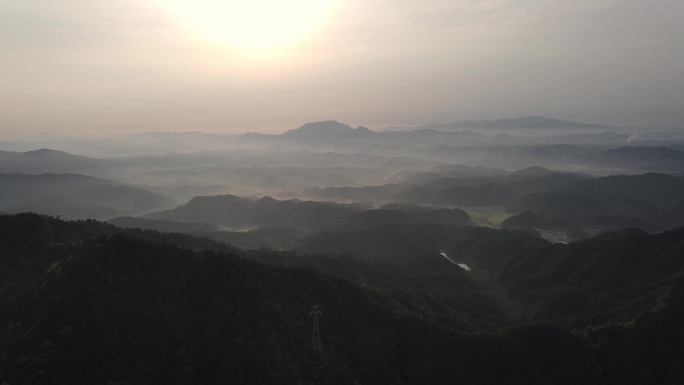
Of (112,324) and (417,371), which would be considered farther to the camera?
(417,371)

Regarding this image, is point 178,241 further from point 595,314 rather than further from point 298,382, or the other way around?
point 595,314

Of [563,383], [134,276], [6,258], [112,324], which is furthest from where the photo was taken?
[6,258]

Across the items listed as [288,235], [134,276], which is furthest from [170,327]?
[288,235]

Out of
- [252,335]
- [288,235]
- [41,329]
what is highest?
[41,329]

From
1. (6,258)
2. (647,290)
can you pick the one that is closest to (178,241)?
(6,258)

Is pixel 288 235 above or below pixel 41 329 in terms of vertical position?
below

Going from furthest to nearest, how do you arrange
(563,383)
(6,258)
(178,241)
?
(178,241)
(6,258)
(563,383)

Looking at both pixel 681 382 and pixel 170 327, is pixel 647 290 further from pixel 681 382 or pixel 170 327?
pixel 170 327

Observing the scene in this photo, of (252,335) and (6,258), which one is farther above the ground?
(6,258)

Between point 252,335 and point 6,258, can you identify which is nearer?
point 252,335
